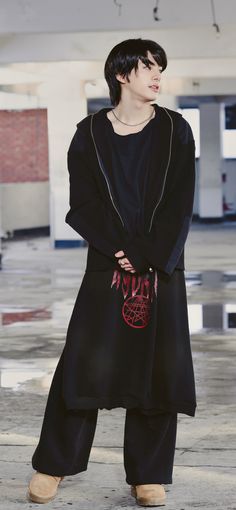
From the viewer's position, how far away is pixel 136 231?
3938 mm

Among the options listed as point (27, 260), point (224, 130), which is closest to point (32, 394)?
point (27, 260)

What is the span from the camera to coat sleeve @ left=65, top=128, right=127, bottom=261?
12.8ft

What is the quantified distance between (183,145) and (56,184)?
1693 cm

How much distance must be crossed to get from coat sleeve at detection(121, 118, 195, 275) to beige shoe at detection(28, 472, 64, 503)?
79 cm

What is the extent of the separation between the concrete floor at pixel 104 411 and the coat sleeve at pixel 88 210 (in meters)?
0.89

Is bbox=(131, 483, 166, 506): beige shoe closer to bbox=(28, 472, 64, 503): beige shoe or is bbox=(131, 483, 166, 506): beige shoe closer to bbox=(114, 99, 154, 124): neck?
bbox=(28, 472, 64, 503): beige shoe

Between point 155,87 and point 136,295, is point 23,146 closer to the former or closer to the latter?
point 155,87

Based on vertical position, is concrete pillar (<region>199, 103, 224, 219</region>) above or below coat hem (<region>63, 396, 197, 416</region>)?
below

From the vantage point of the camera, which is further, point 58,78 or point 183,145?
point 58,78

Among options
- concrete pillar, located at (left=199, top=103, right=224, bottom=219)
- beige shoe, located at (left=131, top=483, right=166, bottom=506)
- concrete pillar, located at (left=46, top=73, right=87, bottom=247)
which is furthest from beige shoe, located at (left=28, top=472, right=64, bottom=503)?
concrete pillar, located at (left=199, top=103, right=224, bottom=219)

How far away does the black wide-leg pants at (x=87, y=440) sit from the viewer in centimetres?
397

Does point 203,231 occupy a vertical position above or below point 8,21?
below

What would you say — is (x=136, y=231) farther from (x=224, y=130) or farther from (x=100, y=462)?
(x=224, y=130)

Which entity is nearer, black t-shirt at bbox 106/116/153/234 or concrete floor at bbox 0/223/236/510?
black t-shirt at bbox 106/116/153/234
